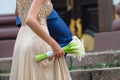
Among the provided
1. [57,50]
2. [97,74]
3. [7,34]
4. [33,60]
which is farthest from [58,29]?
[7,34]

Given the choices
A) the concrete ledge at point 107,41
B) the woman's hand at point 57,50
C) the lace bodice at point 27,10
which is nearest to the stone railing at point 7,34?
the concrete ledge at point 107,41

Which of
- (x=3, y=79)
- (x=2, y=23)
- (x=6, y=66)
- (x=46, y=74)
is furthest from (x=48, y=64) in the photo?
(x=2, y=23)

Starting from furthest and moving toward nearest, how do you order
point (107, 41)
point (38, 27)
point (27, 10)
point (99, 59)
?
1. point (107, 41)
2. point (99, 59)
3. point (27, 10)
4. point (38, 27)

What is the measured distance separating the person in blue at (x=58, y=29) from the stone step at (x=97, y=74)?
6.30 ft

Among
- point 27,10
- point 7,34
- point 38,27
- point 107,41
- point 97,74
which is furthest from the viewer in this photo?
point 7,34

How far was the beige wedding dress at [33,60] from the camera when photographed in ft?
14.2

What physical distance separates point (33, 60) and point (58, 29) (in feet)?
1.05

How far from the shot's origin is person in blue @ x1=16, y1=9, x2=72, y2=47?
4.45 meters

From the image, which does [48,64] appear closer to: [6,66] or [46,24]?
[46,24]

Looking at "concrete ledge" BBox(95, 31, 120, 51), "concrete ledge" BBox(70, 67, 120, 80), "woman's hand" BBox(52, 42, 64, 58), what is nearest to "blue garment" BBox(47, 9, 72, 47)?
"woman's hand" BBox(52, 42, 64, 58)

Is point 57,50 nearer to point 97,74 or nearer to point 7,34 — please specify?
point 97,74

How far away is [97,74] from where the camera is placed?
639 cm

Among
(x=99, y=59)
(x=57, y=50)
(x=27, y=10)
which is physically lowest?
(x=57, y=50)

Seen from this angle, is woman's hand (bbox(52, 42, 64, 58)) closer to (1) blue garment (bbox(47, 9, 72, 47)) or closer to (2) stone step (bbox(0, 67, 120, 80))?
(1) blue garment (bbox(47, 9, 72, 47))
